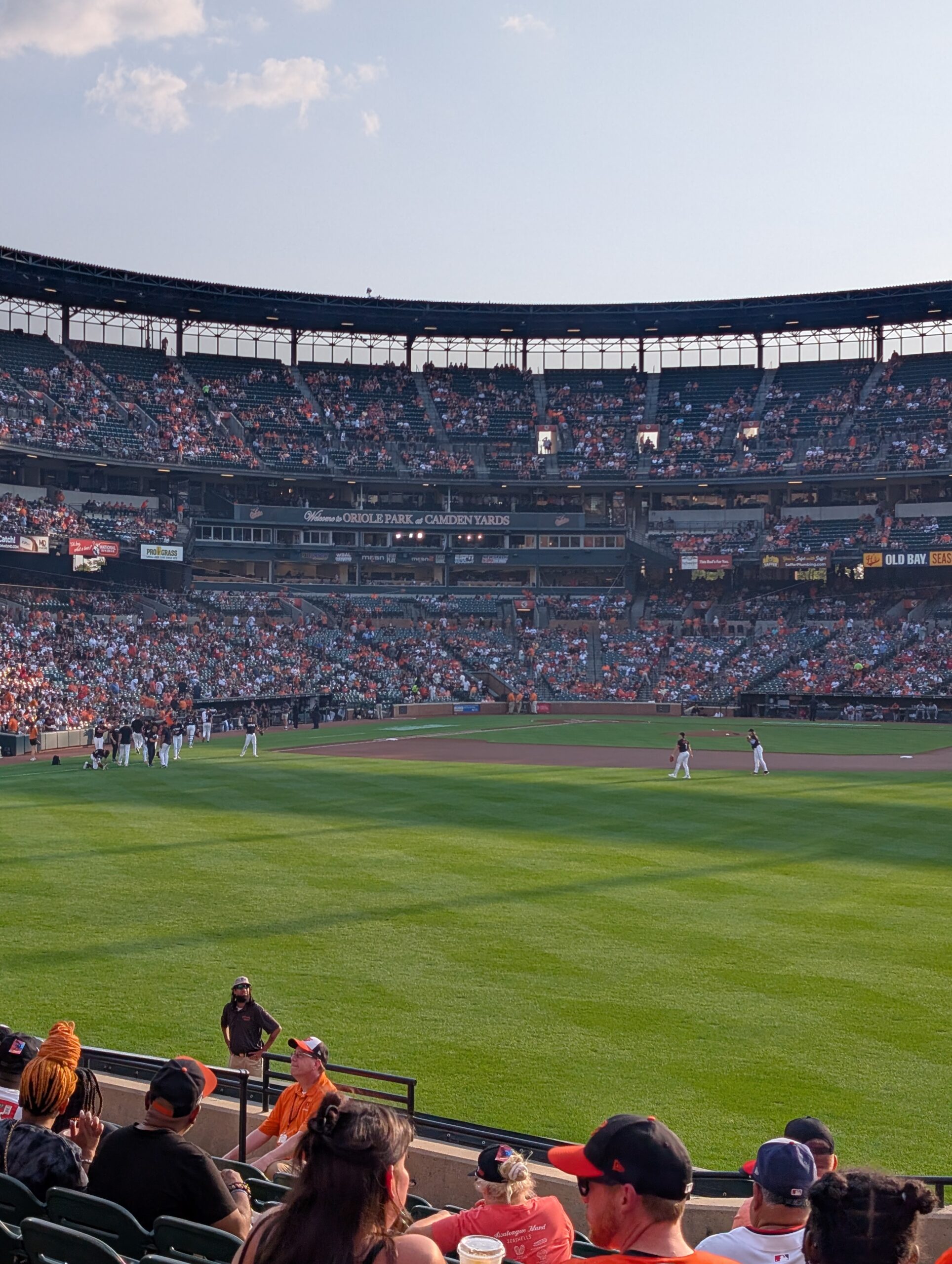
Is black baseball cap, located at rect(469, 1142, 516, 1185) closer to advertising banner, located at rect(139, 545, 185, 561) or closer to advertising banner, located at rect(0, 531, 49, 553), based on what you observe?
advertising banner, located at rect(0, 531, 49, 553)

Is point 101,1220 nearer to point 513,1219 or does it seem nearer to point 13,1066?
point 513,1219

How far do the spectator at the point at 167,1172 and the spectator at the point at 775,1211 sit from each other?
7.56 ft

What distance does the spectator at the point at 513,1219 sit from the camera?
5.14 metres

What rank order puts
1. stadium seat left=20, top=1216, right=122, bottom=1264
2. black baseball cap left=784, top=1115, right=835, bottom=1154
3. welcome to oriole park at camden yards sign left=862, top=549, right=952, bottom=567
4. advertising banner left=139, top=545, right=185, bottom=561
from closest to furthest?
stadium seat left=20, top=1216, right=122, bottom=1264
black baseball cap left=784, top=1115, right=835, bottom=1154
advertising banner left=139, top=545, right=185, bottom=561
welcome to oriole park at camden yards sign left=862, top=549, right=952, bottom=567

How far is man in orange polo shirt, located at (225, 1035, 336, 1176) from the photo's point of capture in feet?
25.9

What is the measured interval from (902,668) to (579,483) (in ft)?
80.5

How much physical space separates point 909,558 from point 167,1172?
7031cm

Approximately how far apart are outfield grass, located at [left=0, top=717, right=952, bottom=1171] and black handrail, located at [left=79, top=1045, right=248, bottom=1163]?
1.33m

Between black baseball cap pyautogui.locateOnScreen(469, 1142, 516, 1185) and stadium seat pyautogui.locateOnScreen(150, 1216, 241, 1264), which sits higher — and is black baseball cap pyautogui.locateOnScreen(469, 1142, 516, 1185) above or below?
above

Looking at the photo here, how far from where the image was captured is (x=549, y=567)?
79.9 metres

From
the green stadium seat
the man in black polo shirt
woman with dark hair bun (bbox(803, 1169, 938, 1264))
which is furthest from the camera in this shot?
the man in black polo shirt

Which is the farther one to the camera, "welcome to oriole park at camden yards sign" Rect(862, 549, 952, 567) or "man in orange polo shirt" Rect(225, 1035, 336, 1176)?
"welcome to oriole park at camden yards sign" Rect(862, 549, 952, 567)

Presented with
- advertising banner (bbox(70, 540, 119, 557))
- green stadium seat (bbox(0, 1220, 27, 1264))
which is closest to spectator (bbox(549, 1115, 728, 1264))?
green stadium seat (bbox(0, 1220, 27, 1264))

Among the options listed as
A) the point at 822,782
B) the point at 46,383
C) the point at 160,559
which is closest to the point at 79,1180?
the point at 822,782
